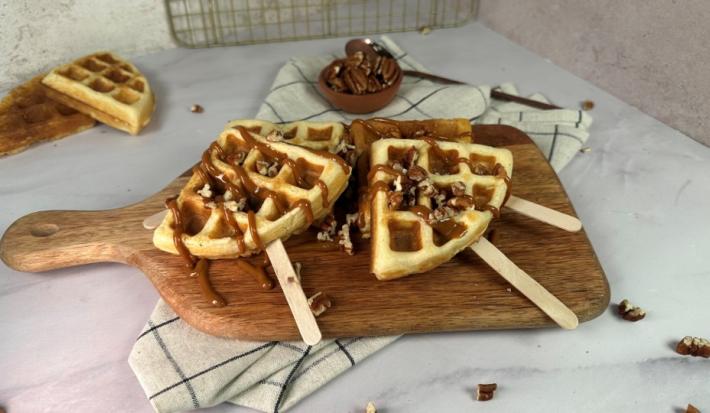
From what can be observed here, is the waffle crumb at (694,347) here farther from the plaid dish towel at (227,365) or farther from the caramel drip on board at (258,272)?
the caramel drip on board at (258,272)

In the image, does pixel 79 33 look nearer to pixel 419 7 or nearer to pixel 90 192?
pixel 90 192

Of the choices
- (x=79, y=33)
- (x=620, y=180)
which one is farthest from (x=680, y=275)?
(x=79, y=33)

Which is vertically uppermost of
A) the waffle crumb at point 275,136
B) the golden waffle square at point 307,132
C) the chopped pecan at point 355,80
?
the waffle crumb at point 275,136

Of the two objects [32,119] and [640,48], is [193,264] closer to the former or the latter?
[32,119]

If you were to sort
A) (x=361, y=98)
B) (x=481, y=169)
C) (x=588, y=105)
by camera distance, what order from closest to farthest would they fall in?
(x=481, y=169), (x=361, y=98), (x=588, y=105)

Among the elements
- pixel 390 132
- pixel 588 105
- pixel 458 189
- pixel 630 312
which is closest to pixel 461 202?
pixel 458 189

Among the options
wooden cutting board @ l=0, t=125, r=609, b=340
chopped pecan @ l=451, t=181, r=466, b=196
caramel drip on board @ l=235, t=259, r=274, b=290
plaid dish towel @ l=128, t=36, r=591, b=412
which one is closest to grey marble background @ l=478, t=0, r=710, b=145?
wooden cutting board @ l=0, t=125, r=609, b=340

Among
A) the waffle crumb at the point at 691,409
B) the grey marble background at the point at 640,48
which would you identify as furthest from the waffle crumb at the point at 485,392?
the grey marble background at the point at 640,48
